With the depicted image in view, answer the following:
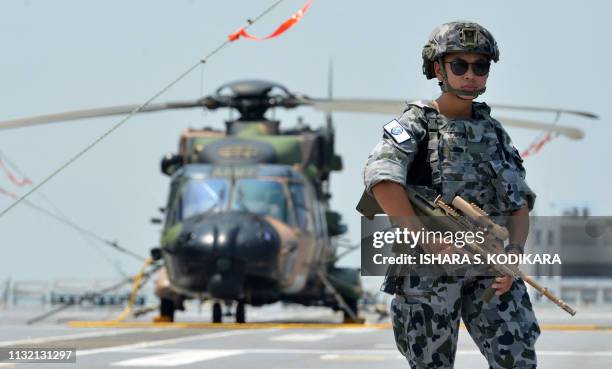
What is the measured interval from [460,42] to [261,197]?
16496 mm

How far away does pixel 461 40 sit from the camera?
19.1ft

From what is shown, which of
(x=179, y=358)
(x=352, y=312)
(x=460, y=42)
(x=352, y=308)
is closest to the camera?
(x=460, y=42)

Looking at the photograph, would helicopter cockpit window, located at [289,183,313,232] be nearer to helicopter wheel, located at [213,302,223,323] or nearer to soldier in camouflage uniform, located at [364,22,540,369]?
helicopter wheel, located at [213,302,223,323]

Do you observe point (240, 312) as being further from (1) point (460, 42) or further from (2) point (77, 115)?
(1) point (460, 42)

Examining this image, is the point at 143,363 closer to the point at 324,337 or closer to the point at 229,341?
the point at 229,341

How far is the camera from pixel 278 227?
71.3 feet

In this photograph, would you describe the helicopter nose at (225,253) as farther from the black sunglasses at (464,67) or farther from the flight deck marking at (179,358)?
the black sunglasses at (464,67)

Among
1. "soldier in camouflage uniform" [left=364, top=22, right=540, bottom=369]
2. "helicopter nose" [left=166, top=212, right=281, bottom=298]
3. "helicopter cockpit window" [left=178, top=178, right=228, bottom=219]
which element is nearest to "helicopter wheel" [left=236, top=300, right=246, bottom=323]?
"helicopter nose" [left=166, top=212, right=281, bottom=298]

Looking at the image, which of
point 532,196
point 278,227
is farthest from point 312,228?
point 532,196

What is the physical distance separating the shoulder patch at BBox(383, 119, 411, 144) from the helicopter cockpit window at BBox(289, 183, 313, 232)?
16741mm

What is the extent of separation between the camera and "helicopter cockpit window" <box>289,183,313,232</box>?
74.4 feet

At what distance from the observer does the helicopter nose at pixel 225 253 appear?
2069cm

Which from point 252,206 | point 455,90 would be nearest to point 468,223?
point 455,90

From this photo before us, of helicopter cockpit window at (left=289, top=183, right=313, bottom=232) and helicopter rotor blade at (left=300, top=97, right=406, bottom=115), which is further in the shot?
helicopter cockpit window at (left=289, top=183, right=313, bottom=232)
